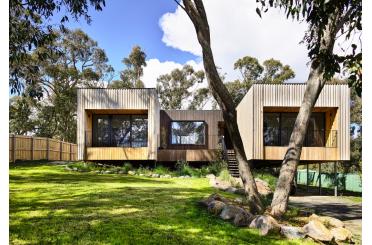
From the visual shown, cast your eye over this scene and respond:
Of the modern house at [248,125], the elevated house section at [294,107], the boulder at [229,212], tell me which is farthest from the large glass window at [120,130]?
the boulder at [229,212]

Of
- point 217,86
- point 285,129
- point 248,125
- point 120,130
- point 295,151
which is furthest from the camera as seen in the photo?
point 120,130

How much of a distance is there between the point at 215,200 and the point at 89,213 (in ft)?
8.13

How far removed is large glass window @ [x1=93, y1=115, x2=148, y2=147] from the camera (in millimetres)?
17688

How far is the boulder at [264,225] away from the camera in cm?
560

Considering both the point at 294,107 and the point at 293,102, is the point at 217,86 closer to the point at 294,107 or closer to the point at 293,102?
the point at 293,102

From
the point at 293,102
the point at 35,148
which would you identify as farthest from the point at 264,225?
the point at 35,148

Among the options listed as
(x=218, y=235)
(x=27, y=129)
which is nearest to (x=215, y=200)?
(x=218, y=235)

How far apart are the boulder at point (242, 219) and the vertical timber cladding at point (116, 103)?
10439 mm

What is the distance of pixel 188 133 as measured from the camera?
72.3ft

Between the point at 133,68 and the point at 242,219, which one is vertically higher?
the point at 133,68

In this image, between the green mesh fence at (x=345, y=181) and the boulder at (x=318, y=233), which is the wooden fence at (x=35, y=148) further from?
the green mesh fence at (x=345, y=181)

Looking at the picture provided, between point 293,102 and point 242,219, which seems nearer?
point 242,219

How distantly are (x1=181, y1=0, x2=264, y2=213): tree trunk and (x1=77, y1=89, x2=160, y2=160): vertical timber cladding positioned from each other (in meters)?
9.74

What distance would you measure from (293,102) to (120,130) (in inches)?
327
